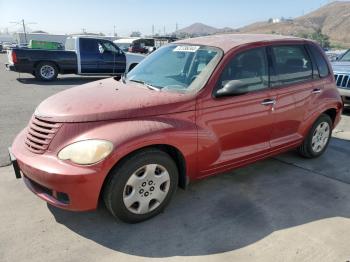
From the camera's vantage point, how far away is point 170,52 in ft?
14.6

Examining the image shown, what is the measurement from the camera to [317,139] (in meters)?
5.16

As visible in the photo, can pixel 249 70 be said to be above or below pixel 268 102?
above

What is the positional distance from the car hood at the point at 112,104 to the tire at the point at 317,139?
230cm

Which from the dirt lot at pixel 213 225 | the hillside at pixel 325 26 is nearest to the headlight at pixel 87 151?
the dirt lot at pixel 213 225

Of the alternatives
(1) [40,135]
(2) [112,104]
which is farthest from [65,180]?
(2) [112,104]

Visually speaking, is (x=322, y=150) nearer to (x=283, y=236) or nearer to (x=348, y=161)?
(x=348, y=161)

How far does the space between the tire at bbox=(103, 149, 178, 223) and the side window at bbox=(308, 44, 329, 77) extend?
2.77 metres

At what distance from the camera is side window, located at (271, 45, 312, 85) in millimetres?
4344

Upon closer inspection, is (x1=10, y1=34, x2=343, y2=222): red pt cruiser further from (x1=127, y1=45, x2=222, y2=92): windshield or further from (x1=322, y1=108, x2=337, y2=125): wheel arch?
(x1=322, y1=108, x2=337, y2=125): wheel arch

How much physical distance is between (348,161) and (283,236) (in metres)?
2.57

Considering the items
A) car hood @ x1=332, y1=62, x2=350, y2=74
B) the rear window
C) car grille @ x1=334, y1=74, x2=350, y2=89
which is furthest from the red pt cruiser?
the rear window

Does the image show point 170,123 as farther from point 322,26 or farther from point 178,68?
point 322,26

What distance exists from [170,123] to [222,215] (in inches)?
43.7

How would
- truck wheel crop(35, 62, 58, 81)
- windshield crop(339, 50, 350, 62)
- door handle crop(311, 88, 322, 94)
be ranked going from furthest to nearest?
truck wheel crop(35, 62, 58, 81) → windshield crop(339, 50, 350, 62) → door handle crop(311, 88, 322, 94)
